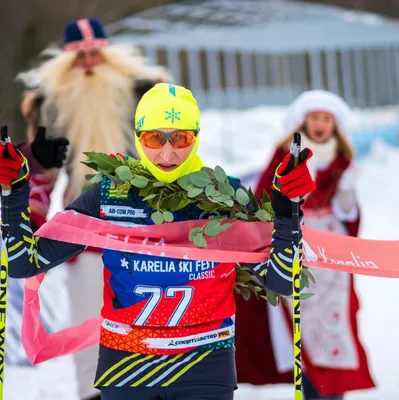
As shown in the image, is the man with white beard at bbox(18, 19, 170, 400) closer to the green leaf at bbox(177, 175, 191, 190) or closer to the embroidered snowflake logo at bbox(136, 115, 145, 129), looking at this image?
the embroidered snowflake logo at bbox(136, 115, 145, 129)

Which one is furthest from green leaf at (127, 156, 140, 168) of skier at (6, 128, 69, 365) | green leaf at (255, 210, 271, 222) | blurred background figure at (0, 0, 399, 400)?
blurred background figure at (0, 0, 399, 400)

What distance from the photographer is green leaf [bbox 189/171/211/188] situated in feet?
10.5

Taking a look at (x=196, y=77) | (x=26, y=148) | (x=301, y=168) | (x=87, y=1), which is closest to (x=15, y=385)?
(x=26, y=148)

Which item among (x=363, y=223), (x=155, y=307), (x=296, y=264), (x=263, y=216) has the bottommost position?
(x=363, y=223)

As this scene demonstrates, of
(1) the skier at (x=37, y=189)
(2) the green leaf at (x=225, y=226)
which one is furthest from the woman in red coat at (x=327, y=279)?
(2) the green leaf at (x=225, y=226)

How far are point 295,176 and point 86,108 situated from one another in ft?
8.58

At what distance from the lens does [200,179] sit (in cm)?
323

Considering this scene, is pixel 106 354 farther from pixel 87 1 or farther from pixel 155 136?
pixel 87 1

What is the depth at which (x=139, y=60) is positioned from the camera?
547 cm

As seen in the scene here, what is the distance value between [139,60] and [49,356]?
214cm

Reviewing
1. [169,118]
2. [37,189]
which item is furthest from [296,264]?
[37,189]

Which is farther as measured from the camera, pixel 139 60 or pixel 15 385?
pixel 15 385

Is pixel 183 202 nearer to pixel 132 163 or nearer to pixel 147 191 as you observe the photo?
pixel 147 191

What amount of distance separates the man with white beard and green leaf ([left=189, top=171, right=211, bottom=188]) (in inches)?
76.5
